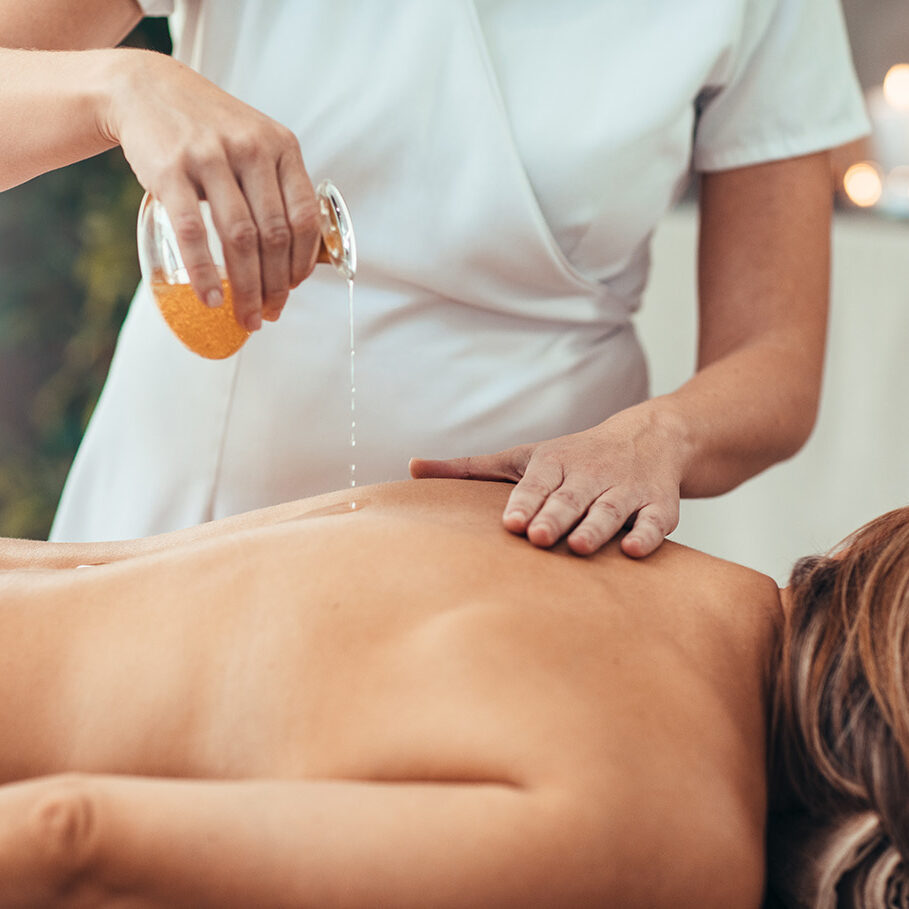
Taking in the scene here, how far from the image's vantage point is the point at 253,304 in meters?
0.84

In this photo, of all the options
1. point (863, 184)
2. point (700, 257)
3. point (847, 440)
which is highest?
point (863, 184)

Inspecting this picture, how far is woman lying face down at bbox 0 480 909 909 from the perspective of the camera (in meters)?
0.61

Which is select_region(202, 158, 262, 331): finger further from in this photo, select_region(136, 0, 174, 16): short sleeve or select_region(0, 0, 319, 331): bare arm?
select_region(136, 0, 174, 16): short sleeve

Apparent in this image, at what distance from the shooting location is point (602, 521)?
914mm

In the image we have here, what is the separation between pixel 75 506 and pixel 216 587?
64 centimetres

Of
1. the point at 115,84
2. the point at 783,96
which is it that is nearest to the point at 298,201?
the point at 115,84

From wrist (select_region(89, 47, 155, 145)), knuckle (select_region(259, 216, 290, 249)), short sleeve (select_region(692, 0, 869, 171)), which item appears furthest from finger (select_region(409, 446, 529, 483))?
short sleeve (select_region(692, 0, 869, 171))

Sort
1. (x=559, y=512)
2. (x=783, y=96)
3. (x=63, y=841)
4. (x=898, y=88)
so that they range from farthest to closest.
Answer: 1. (x=898, y=88)
2. (x=783, y=96)
3. (x=559, y=512)
4. (x=63, y=841)

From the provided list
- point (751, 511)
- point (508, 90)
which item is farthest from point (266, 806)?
point (751, 511)

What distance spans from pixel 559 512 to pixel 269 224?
34 centimetres

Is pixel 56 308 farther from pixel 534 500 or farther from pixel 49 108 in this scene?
pixel 534 500

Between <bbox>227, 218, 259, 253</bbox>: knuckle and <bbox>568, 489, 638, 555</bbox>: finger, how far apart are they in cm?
35

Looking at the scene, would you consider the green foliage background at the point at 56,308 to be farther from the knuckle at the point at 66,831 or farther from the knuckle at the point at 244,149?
the knuckle at the point at 66,831

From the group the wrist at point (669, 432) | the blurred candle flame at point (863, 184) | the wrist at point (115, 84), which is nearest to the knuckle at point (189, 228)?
the wrist at point (115, 84)
